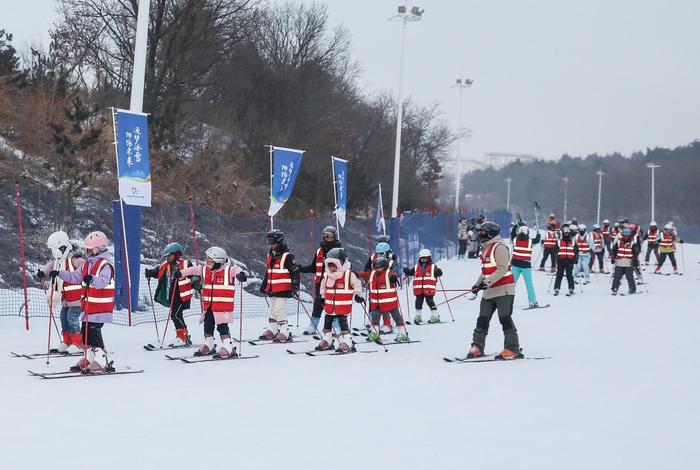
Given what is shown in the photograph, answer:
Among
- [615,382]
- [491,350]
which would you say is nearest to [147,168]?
[491,350]

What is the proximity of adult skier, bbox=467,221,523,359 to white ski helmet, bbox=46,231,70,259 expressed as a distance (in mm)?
5070

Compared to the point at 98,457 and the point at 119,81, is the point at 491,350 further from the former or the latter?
the point at 119,81

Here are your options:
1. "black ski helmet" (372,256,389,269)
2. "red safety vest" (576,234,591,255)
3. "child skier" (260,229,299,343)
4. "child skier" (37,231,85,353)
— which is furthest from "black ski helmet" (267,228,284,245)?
"red safety vest" (576,234,591,255)

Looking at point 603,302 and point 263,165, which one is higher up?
A: point 263,165

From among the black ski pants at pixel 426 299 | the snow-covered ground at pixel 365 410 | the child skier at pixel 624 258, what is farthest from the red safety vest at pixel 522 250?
the snow-covered ground at pixel 365 410

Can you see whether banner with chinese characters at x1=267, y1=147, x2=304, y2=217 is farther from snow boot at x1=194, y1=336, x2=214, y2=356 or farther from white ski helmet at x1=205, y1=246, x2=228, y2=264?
snow boot at x1=194, y1=336, x2=214, y2=356

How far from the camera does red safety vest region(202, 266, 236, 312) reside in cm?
1122

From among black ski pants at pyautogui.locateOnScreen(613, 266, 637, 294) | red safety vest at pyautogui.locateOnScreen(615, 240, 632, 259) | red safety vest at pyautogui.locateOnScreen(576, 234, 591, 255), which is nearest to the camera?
red safety vest at pyautogui.locateOnScreen(615, 240, 632, 259)

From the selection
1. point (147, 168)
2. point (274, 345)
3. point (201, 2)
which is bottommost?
point (274, 345)

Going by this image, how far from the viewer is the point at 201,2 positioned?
32.3 metres

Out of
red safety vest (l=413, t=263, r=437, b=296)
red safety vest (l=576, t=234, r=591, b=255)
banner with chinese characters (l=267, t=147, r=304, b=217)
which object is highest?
banner with chinese characters (l=267, t=147, r=304, b=217)

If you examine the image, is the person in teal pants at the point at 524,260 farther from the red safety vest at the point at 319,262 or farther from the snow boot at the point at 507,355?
the snow boot at the point at 507,355

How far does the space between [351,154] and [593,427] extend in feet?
130

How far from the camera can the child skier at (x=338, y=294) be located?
1205 centimetres
